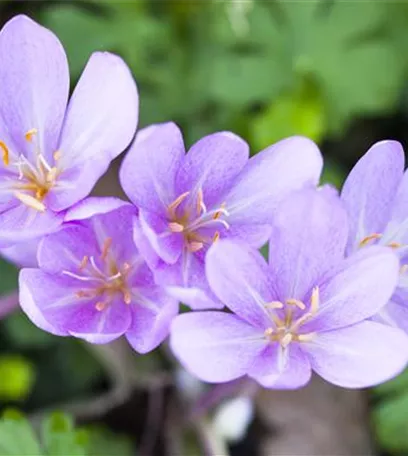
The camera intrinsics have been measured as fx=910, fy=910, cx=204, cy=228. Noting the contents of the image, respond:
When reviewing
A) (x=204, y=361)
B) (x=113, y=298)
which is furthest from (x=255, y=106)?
(x=204, y=361)

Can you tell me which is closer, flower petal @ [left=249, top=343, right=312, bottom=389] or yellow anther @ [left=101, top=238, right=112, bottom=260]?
flower petal @ [left=249, top=343, right=312, bottom=389]

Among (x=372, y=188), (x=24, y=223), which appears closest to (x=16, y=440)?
(x=24, y=223)

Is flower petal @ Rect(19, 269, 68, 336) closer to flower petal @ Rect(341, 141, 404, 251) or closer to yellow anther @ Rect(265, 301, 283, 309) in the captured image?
yellow anther @ Rect(265, 301, 283, 309)

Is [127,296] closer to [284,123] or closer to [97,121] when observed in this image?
[97,121]

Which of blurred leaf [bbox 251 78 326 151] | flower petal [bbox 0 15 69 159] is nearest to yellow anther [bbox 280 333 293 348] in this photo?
flower petal [bbox 0 15 69 159]

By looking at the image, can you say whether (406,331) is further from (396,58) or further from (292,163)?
(396,58)

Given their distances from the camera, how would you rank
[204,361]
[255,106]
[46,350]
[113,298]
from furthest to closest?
[255,106] < [46,350] < [113,298] < [204,361]
